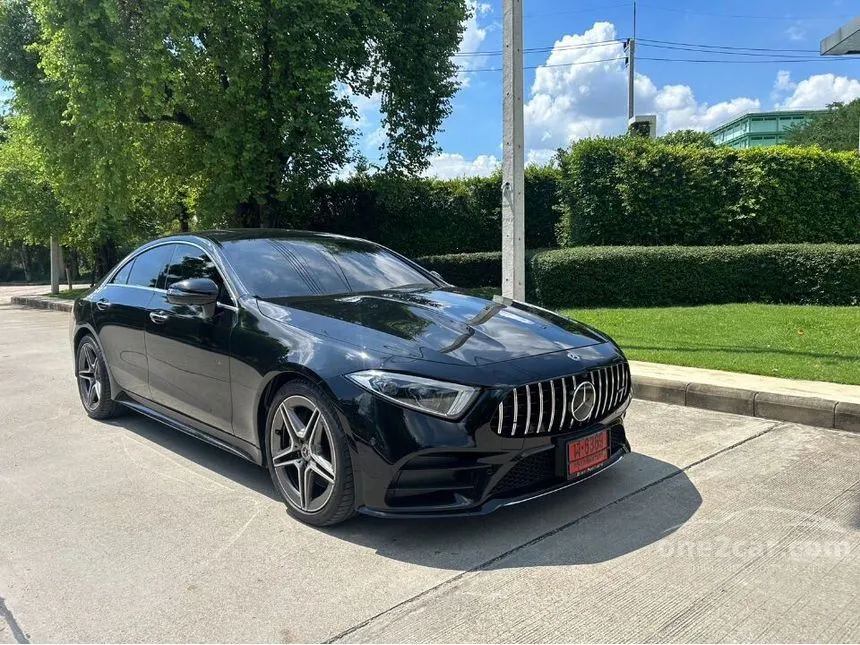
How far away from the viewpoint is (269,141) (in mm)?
13414

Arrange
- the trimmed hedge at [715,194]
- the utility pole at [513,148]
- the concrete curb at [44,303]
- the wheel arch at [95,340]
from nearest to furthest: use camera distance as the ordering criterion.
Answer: the wheel arch at [95,340] < the utility pole at [513,148] < the trimmed hedge at [715,194] < the concrete curb at [44,303]

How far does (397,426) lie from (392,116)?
1319 centimetres

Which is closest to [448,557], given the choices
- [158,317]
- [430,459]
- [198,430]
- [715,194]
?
[430,459]

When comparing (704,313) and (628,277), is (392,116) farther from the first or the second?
(704,313)

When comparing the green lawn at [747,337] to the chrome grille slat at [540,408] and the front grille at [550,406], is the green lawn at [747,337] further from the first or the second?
the chrome grille slat at [540,408]

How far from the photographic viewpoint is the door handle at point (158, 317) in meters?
4.41


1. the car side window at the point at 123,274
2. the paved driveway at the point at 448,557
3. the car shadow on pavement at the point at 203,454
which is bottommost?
the paved driveway at the point at 448,557

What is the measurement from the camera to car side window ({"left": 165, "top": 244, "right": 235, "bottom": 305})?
412cm

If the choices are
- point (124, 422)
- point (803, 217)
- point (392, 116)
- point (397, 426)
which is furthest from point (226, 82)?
point (397, 426)

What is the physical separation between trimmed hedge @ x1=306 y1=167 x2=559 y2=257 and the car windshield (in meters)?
10.4

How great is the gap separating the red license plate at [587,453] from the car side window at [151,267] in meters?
3.09

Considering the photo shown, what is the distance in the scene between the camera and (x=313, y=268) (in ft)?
14.3

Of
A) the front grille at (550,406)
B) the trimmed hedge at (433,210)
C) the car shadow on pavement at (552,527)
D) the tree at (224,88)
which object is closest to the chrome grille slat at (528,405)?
the front grille at (550,406)

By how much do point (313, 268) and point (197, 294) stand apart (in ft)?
2.53
